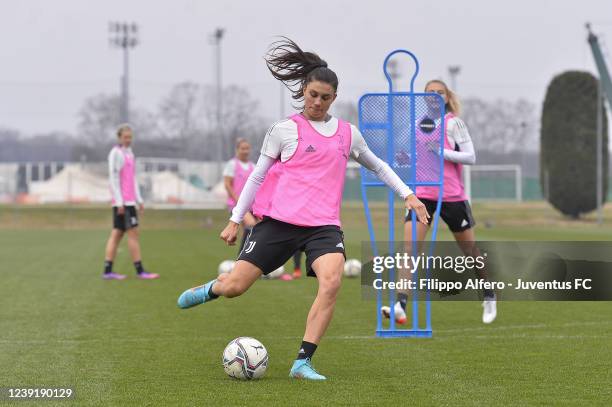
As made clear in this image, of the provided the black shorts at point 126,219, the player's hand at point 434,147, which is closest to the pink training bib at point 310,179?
the player's hand at point 434,147

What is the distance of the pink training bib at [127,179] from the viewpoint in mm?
15594

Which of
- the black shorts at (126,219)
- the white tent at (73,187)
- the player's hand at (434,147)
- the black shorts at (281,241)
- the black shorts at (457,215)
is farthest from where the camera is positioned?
the white tent at (73,187)

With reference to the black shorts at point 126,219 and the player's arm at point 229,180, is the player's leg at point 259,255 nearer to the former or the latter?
the player's arm at point 229,180

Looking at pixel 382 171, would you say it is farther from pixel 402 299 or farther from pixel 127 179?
pixel 127 179

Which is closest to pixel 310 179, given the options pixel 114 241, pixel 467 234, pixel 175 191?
pixel 467 234

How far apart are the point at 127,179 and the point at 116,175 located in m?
0.33

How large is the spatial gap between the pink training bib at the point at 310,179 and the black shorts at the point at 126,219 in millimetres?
8585

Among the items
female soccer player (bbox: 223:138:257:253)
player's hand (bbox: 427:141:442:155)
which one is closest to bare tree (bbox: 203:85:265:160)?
female soccer player (bbox: 223:138:257:253)

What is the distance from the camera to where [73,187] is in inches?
2053

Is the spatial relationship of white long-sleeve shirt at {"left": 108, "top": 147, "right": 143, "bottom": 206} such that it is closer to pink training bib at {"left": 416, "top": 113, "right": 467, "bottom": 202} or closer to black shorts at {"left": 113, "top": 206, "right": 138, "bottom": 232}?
black shorts at {"left": 113, "top": 206, "right": 138, "bottom": 232}

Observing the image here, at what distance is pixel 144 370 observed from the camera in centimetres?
741

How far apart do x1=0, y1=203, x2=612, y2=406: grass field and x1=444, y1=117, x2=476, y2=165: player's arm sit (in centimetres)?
163

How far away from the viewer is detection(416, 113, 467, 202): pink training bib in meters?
10.0

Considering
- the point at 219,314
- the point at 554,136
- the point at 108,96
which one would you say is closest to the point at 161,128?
the point at 108,96
